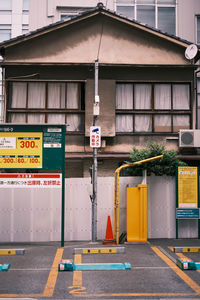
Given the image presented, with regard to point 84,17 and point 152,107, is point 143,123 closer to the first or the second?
point 152,107

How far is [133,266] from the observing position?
813cm

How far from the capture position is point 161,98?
16766 millimetres

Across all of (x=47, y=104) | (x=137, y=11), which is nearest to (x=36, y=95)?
(x=47, y=104)

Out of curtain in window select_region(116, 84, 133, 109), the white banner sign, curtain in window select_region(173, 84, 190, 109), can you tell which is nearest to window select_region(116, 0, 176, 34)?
curtain in window select_region(173, 84, 190, 109)

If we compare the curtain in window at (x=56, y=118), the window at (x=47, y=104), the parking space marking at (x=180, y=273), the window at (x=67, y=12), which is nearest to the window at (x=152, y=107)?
the window at (x=47, y=104)

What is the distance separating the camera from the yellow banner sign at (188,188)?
11.4 meters

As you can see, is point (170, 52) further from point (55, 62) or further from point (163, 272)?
point (163, 272)

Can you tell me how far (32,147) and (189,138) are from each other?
7832 mm

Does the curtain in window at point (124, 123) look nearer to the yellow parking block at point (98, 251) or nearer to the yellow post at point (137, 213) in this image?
the yellow post at point (137, 213)

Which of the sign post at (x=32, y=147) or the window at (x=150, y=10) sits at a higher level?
the window at (x=150, y=10)

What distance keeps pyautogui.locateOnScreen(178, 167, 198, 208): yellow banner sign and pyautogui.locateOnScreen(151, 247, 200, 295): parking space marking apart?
2152mm

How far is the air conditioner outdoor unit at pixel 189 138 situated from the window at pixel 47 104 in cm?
442

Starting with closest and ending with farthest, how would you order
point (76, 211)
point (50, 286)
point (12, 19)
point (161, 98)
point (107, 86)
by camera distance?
point (50, 286) → point (76, 211) → point (107, 86) → point (161, 98) → point (12, 19)

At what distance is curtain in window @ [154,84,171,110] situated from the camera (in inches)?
659
